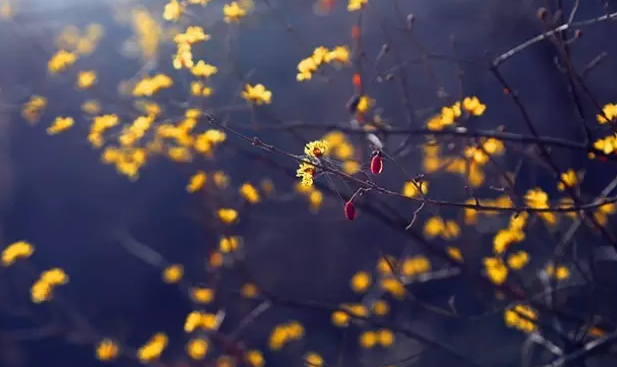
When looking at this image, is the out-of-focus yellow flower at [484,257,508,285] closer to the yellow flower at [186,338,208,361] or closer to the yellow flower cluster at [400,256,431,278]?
the yellow flower cluster at [400,256,431,278]

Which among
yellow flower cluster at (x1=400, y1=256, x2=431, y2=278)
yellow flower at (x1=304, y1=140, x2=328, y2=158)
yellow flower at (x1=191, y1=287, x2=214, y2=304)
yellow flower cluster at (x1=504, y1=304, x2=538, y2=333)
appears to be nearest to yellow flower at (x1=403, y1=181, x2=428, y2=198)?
yellow flower at (x1=304, y1=140, x2=328, y2=158)

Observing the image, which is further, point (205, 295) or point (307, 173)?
point (205, 295)

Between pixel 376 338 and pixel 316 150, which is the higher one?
pixel 316 150

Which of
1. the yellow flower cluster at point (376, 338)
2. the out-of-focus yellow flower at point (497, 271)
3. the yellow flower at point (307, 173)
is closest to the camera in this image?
the yellow flower at point (307, 173)

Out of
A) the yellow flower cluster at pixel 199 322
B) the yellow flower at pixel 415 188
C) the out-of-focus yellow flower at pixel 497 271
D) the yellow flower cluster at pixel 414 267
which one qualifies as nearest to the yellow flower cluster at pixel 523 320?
the out-of-focus yellow flower at pixel 497 271

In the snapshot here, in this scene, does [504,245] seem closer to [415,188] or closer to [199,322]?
[415,188]

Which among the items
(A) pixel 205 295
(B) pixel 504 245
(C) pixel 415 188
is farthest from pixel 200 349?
(C) pixel 415 188

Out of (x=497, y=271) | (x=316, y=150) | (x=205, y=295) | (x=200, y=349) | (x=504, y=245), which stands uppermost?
(x=316, y=150)

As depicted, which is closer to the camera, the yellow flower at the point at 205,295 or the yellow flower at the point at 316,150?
the yellow flower at the point at 316,150

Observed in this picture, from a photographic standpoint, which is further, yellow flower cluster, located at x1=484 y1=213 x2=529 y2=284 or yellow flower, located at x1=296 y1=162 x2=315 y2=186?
yellow flower cluster, located at x1=484 y1=213 x2=529 y2=284

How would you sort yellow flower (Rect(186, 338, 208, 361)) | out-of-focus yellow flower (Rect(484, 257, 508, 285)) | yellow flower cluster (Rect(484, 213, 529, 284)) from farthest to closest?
1. yellow flower (Rect(186, 338, 208, 361))
2. out-of-focus yellow flower (Rect(484, 257, 508, 285))
3. yellow flower cluster (Rect(484, 213, 529, 284))

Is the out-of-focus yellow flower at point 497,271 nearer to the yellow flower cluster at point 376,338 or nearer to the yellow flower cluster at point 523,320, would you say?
the yellow flower cluster at point 523,320
